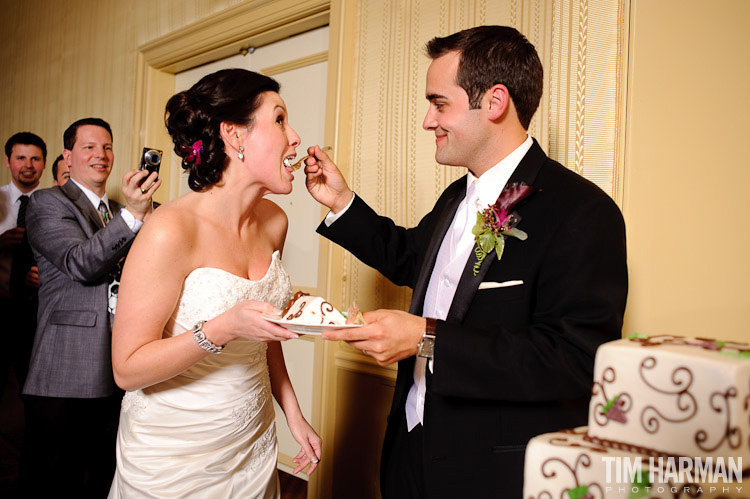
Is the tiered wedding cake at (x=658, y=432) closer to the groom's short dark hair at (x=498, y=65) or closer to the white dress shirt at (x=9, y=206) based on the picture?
the groom's short dark hair at (x=498, y=65)

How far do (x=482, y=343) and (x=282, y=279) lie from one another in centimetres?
84

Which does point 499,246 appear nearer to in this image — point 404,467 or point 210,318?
point 404,467

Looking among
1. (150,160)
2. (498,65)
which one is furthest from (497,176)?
(150,160)

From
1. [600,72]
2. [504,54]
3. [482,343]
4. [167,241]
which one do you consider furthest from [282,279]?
[600,72]

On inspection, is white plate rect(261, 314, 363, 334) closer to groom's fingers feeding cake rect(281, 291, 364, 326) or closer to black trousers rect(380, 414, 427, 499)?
groom's fingers feeding cake rect(281, 291, 364, 326)

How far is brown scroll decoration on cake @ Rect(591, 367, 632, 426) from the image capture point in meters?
1.01

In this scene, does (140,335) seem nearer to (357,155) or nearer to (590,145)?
(590,145)

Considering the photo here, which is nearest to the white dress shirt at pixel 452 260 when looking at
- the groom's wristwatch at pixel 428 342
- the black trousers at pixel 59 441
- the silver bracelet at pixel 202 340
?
the groom's wristwatch at pixel 428 342

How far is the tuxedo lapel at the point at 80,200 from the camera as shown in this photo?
294 cm

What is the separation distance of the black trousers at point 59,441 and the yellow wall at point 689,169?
95.8 inches

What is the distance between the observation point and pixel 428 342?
4.67 feet

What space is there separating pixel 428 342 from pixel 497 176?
24.0 inches

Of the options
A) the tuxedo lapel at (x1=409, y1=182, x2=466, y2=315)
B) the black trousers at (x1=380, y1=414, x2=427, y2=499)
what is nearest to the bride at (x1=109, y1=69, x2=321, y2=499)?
the black trousers at (x1=380, y1=414, x2=427, y2=499)

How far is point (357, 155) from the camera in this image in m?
3.07
